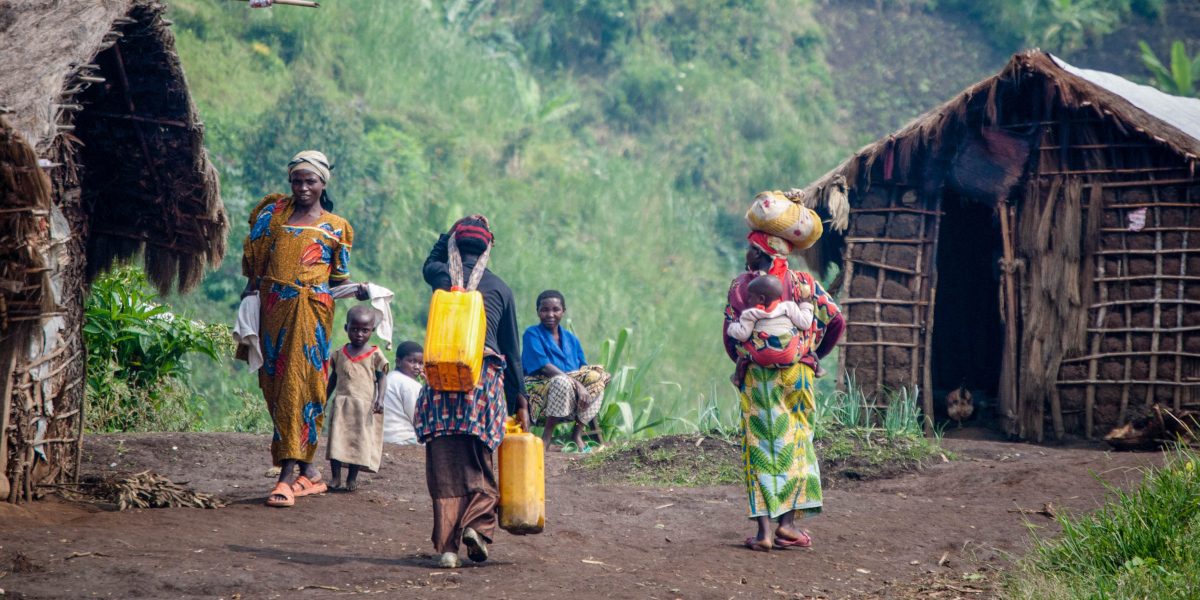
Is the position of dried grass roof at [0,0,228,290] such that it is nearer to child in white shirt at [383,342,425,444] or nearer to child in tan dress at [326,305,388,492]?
child in tan dress at [326,305,388,492]

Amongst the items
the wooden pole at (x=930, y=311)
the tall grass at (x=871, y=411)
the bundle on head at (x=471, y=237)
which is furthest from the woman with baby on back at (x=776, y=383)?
the wooden pole at (x=930, y=311)

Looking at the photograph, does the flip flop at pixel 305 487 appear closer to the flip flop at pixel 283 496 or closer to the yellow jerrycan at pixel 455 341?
the flip flop at pixel 283 496

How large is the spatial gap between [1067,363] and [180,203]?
22.3 ft

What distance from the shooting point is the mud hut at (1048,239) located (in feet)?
31.8

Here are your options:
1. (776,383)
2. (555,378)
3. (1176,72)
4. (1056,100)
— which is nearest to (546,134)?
(1176,72)

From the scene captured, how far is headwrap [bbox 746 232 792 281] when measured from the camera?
6.14 metres

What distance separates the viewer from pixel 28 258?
16.4ft

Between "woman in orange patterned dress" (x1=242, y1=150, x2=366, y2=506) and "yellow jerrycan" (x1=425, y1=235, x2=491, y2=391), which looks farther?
"woman in orange patterned dress" (x1=242, y1=150, x2=366, y2=506)

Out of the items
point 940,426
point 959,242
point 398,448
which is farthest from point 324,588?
point 959,242

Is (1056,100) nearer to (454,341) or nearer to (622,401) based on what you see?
(622,401)

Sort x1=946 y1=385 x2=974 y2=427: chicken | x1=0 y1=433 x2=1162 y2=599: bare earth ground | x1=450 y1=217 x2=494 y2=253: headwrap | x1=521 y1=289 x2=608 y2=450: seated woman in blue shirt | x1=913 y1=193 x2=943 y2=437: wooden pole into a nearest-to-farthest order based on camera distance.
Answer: x1=0 y1=433 x2=1162 y2=599: bare earth ground, x1=450 y1=217 x2=494 y2=253: headwrap, x1=521 y1=289 x2=608 y2=450: seated woman in blue shirt, x1=913 y1=193 x2=943 y2=437: wooden pole, x1=946 y1=385 x2=974 y2=427: chicken

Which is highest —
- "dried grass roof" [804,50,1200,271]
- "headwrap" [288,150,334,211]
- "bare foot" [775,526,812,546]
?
"dried grass roof" [804,50,1200,271]

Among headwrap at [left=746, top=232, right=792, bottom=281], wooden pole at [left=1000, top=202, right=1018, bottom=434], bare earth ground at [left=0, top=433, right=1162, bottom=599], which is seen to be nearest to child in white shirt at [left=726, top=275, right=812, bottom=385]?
headwrap at [left=746, top=232, right=792, bottom=281]

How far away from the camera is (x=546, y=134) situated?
22.0 meters
